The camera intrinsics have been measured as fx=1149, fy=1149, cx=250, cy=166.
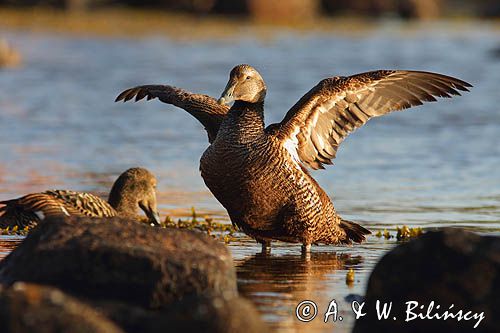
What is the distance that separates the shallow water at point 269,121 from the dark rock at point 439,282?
0.73 metres

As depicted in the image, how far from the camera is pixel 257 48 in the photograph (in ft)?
110

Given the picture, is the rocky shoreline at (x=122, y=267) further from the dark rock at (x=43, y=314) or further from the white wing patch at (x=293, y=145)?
the white wing patch at (x=293, y=145)

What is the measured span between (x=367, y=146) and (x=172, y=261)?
1049cm

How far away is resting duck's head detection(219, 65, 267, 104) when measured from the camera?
9.73 metres

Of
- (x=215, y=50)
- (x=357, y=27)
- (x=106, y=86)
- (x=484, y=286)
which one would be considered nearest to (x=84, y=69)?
(x=106, y=86)

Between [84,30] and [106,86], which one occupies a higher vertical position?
[84,30]

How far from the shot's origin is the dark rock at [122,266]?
6836 millimetres

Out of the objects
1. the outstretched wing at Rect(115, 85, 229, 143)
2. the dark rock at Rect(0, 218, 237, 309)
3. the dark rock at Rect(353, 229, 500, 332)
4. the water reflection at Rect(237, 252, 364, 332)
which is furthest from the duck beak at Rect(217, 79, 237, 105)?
the dark rock at Rect(353, 229, 500, 332)

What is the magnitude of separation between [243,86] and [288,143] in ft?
2.23

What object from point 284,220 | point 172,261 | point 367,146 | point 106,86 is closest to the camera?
point 172,261

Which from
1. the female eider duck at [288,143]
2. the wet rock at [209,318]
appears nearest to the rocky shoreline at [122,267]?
the wet rock at [209,318]

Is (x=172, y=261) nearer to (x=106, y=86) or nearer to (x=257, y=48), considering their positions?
(x=106, y=86)
